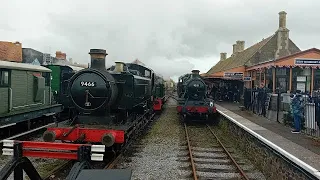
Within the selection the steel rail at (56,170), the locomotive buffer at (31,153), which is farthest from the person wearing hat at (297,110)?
the locomotive buffer at (31,153)

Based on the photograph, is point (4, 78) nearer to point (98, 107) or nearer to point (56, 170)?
point (98, 107)

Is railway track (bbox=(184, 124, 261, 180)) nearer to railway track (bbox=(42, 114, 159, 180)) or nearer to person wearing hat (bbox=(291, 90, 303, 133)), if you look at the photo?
railway track (bbox=(42, 114, 159, 180))

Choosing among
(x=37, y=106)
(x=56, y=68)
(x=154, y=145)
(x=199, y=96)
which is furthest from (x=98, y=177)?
(x=56, y=68)

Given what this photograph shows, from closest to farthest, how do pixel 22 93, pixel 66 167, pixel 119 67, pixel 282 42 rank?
pixel 66 167, pixel 119 67, pixel 22 93, pixel 282 42

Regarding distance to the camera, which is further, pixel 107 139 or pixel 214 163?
pixel 214 163

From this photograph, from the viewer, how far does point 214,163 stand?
8477 mm

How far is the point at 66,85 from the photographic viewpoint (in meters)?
8.73

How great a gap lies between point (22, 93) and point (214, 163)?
7239mm

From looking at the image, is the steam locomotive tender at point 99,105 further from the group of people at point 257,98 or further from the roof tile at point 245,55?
the roof tile at point 245,55

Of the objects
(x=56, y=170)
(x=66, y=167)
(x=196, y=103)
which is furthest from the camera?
(x=196, y=103)

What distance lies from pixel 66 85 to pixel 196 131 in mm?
7105

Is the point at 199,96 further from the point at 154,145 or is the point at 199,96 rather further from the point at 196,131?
the point at 154,145

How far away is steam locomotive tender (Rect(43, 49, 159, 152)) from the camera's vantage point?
7.48 meters

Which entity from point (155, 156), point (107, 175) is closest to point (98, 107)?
point (155, 156)
